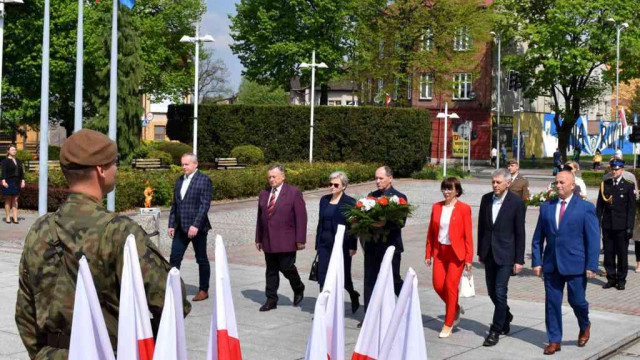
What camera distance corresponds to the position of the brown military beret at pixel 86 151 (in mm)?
3658

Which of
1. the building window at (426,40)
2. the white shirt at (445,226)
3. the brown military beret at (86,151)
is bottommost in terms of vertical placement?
the white shirt at (445,226)

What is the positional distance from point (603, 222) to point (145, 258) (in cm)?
1191

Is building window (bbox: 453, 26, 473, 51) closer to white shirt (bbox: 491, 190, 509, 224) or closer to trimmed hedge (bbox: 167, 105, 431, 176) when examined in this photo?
trimmed hedge (bbox: 167, 105, 431, 176)

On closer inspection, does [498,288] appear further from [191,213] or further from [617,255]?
[617,255]

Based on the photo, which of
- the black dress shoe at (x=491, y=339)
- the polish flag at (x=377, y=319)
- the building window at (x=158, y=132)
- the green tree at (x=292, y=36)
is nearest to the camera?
the polish flag at (x=377, y=319)

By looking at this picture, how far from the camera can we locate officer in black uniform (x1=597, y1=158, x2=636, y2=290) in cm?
1398

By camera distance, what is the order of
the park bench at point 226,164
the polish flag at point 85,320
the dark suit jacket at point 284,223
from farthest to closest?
the park bench at point 226,164 → the dark suit jacket at point 284,223 → the polish flag at point 85,320

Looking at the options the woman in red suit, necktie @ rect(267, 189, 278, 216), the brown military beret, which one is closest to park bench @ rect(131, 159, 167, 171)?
necktie @ rect(267, 189, 278, 216)

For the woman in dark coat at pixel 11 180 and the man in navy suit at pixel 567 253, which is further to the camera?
the woman in dark coat at pixel 11 180

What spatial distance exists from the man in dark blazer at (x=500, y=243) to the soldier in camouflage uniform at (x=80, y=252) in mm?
6452

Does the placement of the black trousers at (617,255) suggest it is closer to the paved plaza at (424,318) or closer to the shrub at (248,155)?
the paved plaza at (424,318)

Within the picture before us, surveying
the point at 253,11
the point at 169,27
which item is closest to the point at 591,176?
the point at 253,11

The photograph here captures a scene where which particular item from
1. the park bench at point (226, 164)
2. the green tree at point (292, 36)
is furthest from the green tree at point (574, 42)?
the park bench at point (226, 164)

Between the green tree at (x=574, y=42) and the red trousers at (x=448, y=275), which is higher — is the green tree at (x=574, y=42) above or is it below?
above
